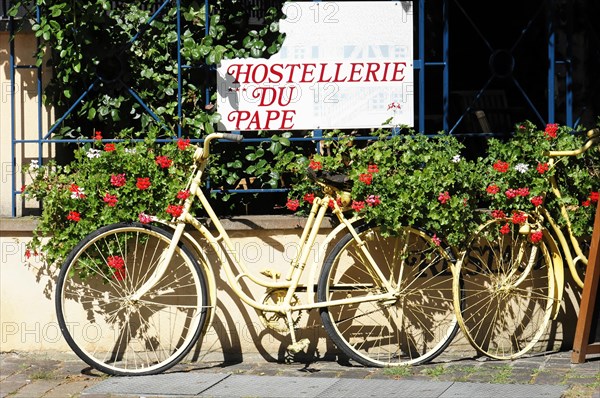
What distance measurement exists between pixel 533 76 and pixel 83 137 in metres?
4.79

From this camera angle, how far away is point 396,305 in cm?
711

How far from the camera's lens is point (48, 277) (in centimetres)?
725

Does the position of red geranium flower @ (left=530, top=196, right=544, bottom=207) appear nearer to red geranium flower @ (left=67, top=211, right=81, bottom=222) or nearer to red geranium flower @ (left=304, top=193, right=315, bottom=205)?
red geranium flower @ (left=304, top=193, right=315, bottom=205)

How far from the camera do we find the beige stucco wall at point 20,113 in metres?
7.50

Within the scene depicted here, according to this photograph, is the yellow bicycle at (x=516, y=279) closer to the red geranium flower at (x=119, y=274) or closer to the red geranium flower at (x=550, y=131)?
the red geranium flower at (x=550, y=131)

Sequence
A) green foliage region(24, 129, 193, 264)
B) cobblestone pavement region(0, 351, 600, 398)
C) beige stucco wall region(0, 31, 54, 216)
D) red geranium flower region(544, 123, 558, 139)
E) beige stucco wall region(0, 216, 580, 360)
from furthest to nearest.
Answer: beige stucco wall region(0, 31, 54, 216)
beige stucco wall region(0, 216, 580, 360)
red geranium flower region(544, 123, 558, 139)
green foliage region(24, 129, 193, 264)
cobblestone pavement region(0, 351, 600, 398)

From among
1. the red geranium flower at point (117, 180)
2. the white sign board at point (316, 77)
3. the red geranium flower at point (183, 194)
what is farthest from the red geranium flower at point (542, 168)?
the red geranium flower at point (117, 180)

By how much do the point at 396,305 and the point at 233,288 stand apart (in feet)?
3.43

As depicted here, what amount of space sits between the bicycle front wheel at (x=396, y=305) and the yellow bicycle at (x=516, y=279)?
7.0 inches

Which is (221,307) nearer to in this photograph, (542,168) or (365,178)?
(365,178)

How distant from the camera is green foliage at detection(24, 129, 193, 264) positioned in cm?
686

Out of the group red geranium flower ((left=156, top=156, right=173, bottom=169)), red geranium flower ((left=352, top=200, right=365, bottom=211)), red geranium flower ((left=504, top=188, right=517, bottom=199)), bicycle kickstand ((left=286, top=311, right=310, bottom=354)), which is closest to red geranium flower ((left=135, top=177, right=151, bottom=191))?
red geranium flower ((left=156, top=156, right=173, bottom=169))

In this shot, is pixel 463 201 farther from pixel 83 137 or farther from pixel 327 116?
pixel 83 137

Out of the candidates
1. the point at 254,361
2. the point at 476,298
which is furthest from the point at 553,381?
the point at 254,361
